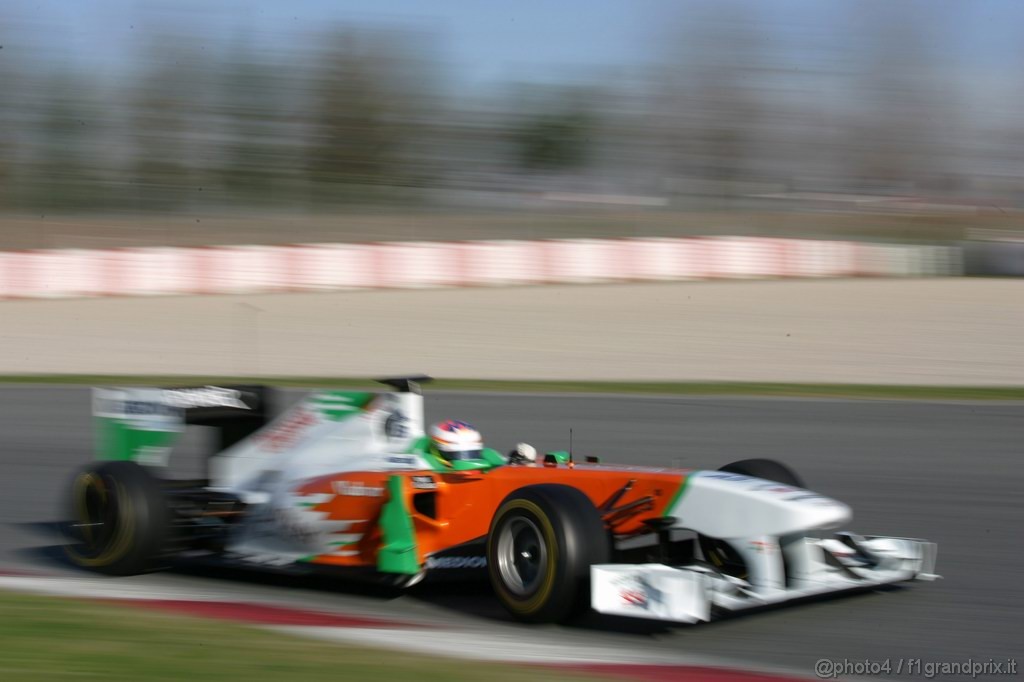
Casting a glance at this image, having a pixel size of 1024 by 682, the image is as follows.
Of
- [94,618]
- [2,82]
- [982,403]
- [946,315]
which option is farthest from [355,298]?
[2,82]

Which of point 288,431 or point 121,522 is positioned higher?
point 288,431

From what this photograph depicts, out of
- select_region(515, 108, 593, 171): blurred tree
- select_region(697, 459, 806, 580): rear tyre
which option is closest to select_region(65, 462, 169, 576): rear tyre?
select_region(697, 459, 806, 580): rear tyre

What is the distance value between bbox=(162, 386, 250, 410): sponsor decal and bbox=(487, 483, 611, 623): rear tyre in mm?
2487

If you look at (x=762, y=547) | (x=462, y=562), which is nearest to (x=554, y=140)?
(x=462, y=562)

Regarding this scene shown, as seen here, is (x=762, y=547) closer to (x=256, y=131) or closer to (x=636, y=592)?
(x=636, y=592)

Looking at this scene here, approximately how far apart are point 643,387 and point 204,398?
835 cm

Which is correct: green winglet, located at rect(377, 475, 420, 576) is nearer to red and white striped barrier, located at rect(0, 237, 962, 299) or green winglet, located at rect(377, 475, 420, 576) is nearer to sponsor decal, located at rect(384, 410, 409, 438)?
sponsor decal, located at rect(384, 410, 409, 438)

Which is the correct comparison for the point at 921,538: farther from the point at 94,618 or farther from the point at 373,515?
the point at 94,618

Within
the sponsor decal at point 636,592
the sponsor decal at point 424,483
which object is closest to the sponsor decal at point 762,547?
the sponsor decal at point 636,592

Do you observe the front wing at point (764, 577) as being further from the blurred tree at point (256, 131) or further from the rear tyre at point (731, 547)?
the blurred tree at point (256, 131)

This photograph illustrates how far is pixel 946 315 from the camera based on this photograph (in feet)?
69.2

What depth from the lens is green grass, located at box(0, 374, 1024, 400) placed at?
14.1 m

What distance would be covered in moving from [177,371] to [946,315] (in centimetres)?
1273

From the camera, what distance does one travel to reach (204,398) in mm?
7031
